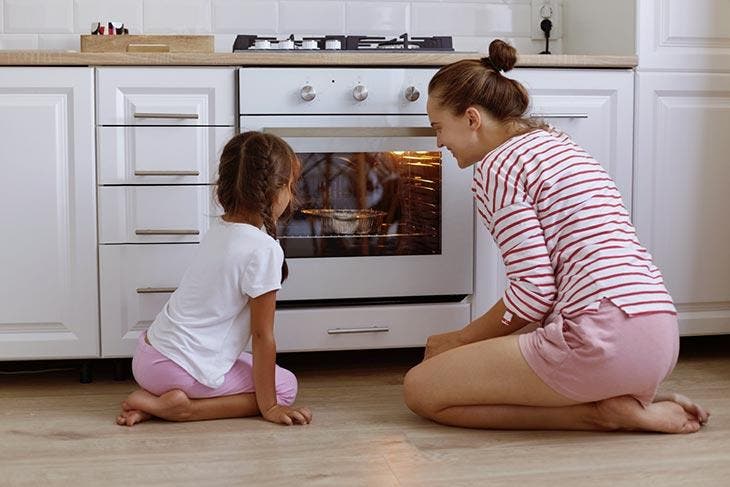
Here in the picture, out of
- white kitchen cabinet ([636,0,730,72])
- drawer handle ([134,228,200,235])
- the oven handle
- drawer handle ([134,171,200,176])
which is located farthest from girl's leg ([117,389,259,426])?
white kitchen cabinet ([636,0,730,72])

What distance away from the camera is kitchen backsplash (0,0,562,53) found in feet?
10.0

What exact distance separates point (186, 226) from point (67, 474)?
0.84m

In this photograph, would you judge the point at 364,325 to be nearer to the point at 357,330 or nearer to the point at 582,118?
the point at 357,330

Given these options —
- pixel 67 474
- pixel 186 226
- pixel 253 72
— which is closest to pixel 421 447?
pixel 67 474

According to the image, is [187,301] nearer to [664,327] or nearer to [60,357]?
[60,357]

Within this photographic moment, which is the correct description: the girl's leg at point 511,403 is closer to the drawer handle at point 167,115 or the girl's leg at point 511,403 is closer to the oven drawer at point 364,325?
the oven drawer at point 364,325

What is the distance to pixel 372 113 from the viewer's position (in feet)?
8.47

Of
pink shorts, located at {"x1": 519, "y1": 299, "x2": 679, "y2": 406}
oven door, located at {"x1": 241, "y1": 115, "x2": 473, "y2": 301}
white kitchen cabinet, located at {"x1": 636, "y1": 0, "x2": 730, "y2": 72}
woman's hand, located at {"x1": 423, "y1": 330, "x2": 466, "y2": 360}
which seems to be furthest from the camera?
white kitchen cabinet, located at {"x1": 636, "y1": 0, "x2": 730, "y2": 72}

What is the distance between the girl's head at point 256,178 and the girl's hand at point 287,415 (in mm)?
396

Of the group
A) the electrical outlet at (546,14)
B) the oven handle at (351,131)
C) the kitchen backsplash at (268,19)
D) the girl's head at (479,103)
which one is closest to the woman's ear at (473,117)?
the girl's head at (479,103)

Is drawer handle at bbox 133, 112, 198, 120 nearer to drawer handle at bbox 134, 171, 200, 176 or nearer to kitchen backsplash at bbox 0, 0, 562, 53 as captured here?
drawer handle at bbox 134, 171, 200, 176

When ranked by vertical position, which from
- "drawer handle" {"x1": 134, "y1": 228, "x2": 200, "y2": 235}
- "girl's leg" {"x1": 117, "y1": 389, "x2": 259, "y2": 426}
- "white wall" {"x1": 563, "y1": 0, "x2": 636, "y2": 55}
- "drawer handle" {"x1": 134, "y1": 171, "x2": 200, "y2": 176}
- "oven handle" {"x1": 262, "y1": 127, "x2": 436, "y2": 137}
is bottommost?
"girl's leg" {"x1": 117, "y1": 389, "x2": 259, "y2": 426}

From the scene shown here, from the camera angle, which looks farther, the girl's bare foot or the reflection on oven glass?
the reflection on oven glass

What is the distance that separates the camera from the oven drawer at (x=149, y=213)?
2527 mm
